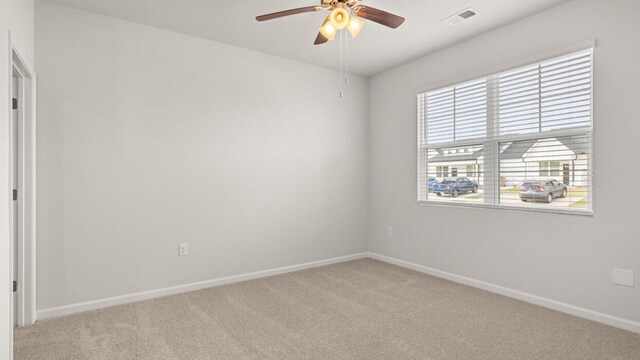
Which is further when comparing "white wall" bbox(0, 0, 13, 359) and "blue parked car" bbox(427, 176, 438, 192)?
"blue parked car" bbox(427, 176, 438, 192)

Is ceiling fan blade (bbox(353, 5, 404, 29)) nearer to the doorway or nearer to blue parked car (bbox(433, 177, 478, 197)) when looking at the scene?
blue parked car (bbox(433, 177, 478, 197))

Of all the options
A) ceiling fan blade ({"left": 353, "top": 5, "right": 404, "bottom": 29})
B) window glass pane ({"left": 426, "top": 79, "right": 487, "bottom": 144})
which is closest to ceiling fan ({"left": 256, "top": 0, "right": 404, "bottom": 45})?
ceiling fan blade ({"left": 353, "top": 5, "right": 404, "bottom": 29})

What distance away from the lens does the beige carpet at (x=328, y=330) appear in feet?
7.51

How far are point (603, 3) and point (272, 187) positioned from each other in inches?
139

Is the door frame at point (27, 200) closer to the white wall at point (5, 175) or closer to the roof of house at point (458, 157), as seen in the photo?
the white wall at point (5, 175)

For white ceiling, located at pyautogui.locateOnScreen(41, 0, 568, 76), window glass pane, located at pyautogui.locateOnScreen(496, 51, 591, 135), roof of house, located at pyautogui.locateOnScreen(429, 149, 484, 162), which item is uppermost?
white ceiling, located at pyautogui.locateOnScreen(41, 0, 568, 76)

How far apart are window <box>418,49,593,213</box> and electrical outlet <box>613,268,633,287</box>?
0.51 meters

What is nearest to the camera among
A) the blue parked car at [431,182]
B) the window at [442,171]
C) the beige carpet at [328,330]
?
the beige carpet at [328,330]

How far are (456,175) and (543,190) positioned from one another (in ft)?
3.14

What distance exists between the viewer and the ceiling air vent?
305 centimetres

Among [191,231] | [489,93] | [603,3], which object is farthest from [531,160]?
[191,231]

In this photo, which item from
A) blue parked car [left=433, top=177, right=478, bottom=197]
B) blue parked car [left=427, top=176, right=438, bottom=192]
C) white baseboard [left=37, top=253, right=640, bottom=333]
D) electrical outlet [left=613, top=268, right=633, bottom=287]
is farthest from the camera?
blue parked car [left=427, top=176, right=438, bottom=192]

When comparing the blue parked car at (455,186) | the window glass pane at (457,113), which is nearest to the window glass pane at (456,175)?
the blue parked car at (455,186)

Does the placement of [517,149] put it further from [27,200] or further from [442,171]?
[27,200]
